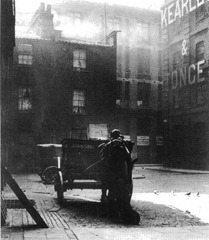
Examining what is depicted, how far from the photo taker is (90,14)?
44.9 m

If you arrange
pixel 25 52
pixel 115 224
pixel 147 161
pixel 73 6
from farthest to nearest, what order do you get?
pixel 73 6, pixel 147 161, pixel 25 52, pixel 115 224

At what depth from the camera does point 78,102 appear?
3120 centimetres

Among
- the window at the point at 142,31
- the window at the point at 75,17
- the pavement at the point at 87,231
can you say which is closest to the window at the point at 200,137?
the window at the point at 142,31

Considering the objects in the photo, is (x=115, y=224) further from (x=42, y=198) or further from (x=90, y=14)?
(x=90, y=14)

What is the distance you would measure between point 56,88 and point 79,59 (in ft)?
9.81

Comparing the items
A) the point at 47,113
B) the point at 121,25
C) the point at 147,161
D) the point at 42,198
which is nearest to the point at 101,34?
the point at 121,25

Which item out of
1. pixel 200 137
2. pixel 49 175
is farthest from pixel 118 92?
pixel 49 175

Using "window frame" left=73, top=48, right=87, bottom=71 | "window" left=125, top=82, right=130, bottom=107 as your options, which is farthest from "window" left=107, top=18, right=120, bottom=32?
"window frame" left=73, top=48, right=87, bottom=71

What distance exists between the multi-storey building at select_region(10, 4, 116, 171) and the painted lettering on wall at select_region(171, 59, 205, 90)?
15.6ft

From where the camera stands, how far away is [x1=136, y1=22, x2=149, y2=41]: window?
44.4 metres

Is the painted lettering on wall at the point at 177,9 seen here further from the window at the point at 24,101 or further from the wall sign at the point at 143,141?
the window at the point at 24,101

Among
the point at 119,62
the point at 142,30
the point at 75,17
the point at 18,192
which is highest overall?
the point at 75,17

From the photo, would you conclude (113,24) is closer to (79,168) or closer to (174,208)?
(79,168)

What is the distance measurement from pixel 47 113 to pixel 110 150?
72.9 feet
